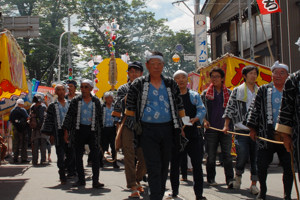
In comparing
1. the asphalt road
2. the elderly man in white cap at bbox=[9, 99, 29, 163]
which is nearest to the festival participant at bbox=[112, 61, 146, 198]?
the asphalt road

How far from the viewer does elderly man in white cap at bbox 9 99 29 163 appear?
40.1 feet

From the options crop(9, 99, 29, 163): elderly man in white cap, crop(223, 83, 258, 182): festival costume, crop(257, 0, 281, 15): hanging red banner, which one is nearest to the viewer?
crop(223, 83, 258, 182): festival costume

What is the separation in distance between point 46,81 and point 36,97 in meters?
36.8

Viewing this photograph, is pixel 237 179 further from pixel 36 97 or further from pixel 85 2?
pixel 85 2

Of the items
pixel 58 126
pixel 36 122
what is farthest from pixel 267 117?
pixel 36 122

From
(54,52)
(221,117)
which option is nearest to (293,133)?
(221,117)

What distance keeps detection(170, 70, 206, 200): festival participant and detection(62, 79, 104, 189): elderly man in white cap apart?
1.69 meters

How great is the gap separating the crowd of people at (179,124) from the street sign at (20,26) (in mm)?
5311

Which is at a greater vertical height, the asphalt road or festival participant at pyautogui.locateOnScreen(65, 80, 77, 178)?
festival participant at pyautogui.locateOnScreen(65, 80, 77, 178)

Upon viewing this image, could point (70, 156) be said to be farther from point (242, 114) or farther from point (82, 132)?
point (242, 114)

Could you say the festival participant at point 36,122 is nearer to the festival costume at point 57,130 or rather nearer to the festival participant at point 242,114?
the festival costume at point 57,130

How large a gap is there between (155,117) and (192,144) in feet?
4.57

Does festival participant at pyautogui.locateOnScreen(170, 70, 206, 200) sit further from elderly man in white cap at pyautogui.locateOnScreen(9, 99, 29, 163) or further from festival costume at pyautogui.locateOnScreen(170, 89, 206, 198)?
elderly man in white cap at pyautogui.locateOnScreen(9, 99, 29, 163)

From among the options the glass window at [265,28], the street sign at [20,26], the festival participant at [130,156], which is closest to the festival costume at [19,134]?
the street sign at [20,26]
